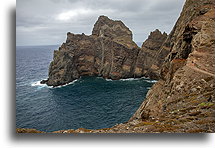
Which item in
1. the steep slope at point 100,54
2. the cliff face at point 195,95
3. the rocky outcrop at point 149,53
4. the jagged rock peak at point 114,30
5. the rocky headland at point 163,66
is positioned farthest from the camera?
the jagged rock peak at point 114,30

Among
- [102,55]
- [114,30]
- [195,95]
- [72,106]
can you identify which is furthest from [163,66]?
[114,30]

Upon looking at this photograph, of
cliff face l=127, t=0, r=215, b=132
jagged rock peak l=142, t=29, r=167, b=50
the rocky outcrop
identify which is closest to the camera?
cliff face l=127, t=0, r=215, b=132

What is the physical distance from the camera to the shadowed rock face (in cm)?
6362

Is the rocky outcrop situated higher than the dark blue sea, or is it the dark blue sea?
the rocky outcrop

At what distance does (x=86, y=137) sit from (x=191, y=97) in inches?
246

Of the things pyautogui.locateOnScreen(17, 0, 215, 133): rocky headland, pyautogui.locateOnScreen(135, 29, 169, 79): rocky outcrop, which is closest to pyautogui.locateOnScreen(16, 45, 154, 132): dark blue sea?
pyautogui.locateOnScreen(17, 0, 215, 133): rocky headland

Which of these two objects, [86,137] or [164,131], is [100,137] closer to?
[86,137]

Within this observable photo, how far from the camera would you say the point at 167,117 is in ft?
29.6

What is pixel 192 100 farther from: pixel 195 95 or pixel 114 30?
pixel 114 30

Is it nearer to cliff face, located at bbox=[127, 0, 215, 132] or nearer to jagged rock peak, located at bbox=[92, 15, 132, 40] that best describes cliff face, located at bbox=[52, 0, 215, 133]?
cliff face, located at bbox=[127, 0, 215, 132]

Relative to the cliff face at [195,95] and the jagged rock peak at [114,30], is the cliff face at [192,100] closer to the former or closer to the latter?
the cliff face at [195,95]

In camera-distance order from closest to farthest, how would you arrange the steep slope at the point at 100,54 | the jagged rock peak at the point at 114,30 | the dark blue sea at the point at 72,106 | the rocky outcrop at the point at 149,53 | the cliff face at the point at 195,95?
1. the cliff face at the point at 195,95
2. the dark blue sea at the point at 72,106
3. the rocky outcrop at the point at 149,53
4. the steep slope at the point at 100,54
5. the jagged rock peak at the point at 114,30

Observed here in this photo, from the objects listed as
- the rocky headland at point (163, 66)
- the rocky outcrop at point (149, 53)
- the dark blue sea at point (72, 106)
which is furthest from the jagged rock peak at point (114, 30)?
the dark blue sea at point (72, 106)

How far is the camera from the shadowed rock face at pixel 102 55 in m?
63.6
